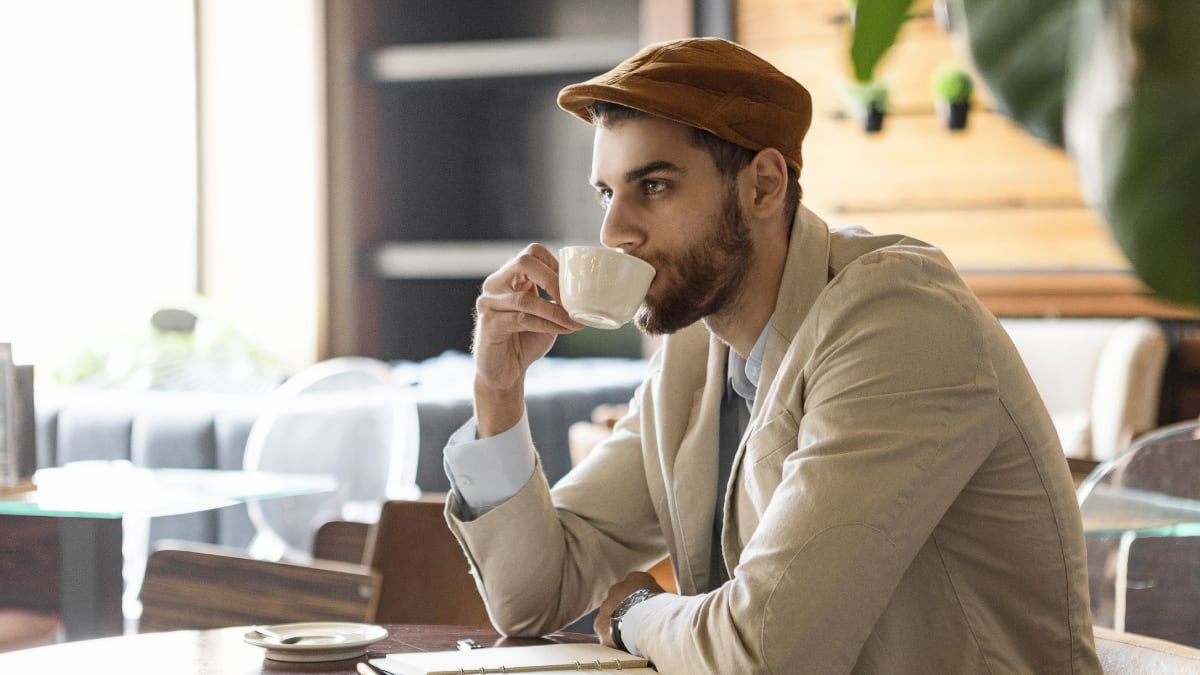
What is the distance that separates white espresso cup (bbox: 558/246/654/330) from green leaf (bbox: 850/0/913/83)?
1.08 meters

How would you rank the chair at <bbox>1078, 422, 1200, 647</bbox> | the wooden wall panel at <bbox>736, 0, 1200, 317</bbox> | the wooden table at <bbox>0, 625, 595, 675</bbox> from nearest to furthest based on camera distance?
1. the wooden table at <bbox>0, 625, 595, 675</bbox>
2. the chair at <bbox>1078, 422, 1200, 647</bbox>
3. the wooden wall panel at <bbox>736, 0, 1200, 317</bbox>

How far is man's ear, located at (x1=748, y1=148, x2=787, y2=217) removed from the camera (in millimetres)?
1569

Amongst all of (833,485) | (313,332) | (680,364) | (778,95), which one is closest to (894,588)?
(833,485)

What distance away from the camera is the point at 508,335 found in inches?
65.6

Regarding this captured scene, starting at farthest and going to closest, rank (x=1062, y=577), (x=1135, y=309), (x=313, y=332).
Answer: (x=313, y=332) < (x=1135, y=309) < (x=1062, y=577)

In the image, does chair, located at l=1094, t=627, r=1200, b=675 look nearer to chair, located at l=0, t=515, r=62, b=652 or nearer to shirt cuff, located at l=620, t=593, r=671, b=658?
shirt cuff, located at l=620, t=593, r=671, b=658

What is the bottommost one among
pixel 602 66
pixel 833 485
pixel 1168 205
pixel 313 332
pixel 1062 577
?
pixel 313 332

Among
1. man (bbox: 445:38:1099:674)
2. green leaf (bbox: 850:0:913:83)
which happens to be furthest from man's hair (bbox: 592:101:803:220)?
green leaf (bbox: 850:0:913:83)

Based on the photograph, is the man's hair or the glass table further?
the glass table

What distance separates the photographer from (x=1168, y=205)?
24cm

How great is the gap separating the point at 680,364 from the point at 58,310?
5.84m

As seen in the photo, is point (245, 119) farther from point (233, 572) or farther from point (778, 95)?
point (778, 95)

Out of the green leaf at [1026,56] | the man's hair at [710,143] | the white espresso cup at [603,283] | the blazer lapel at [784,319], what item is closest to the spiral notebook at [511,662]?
the blazer lapel at [784,319]

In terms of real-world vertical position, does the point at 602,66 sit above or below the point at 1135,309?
above
